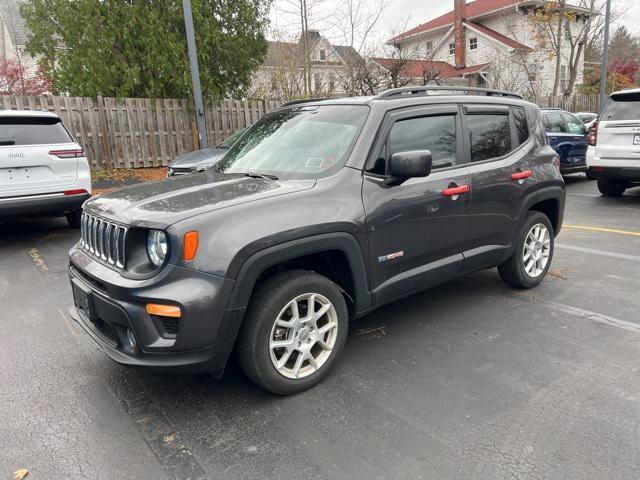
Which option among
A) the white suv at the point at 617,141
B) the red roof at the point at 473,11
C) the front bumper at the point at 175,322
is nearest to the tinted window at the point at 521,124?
the front bumper at the point at 175,322

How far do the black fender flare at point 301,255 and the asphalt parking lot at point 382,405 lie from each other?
0.59m

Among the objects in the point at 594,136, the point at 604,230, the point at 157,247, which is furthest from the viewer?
the point at 594,136

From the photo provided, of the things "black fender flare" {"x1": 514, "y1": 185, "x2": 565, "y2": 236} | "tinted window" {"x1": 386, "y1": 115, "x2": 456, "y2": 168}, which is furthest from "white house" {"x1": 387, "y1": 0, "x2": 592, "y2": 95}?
"tinted window" {"x1": 386, "y1": 115, "x2": 456, "y2": 168}

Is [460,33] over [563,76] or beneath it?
over

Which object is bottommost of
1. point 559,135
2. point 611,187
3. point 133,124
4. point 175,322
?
point 611,187

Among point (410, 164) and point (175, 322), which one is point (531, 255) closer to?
point (410, 164)

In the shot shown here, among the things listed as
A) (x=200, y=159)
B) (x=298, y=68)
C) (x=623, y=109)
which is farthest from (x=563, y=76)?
(x=200, y=159)

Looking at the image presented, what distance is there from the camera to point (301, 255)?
2957mm

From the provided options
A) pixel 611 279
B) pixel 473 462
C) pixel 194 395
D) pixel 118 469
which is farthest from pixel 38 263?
pixel 611 279

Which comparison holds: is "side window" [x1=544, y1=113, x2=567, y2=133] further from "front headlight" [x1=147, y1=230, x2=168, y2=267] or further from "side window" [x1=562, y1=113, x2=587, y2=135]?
"front headlight" [x1=147, y1=230, x2=168, y2=267]

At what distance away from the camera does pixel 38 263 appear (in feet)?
19.6

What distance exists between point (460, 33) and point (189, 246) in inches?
1431

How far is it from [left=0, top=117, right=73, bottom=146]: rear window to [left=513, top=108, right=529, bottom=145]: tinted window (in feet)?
18.7

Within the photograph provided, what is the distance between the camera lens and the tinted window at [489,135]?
4145 mm
